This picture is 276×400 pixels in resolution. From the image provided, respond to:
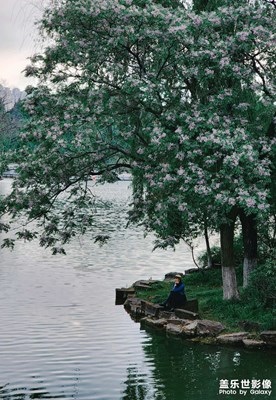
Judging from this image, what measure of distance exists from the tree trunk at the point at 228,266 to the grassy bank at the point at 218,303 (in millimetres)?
390

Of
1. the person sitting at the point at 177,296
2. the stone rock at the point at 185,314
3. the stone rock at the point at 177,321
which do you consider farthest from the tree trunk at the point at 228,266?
the stone rock at the point at 177,321

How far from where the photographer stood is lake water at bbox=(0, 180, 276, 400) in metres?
20.8

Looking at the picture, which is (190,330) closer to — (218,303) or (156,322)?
(156,322)

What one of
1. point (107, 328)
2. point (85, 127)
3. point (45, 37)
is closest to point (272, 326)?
point (107, 328)

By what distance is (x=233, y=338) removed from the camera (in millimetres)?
25547

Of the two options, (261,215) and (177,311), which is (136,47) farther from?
(177,311)

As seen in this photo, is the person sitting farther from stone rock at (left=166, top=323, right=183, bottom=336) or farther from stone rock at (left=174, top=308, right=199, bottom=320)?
stone rock at (left=166, top=323, right=183, bottom=336)

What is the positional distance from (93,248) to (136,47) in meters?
36.6

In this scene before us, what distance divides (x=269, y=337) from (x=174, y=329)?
15.7ft

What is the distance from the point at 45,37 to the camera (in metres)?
27.0

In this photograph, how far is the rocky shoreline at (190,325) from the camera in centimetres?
2502

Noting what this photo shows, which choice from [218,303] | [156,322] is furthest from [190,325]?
[218,303]

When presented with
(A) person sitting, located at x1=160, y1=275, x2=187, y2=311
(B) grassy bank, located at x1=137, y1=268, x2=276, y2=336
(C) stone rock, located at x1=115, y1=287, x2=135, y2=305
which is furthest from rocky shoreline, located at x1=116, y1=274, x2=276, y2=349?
(C) stone rock, located at x1=115, y1=287, x2=135, y2=305

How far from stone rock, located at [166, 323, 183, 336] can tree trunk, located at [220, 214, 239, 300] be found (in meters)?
3.02
